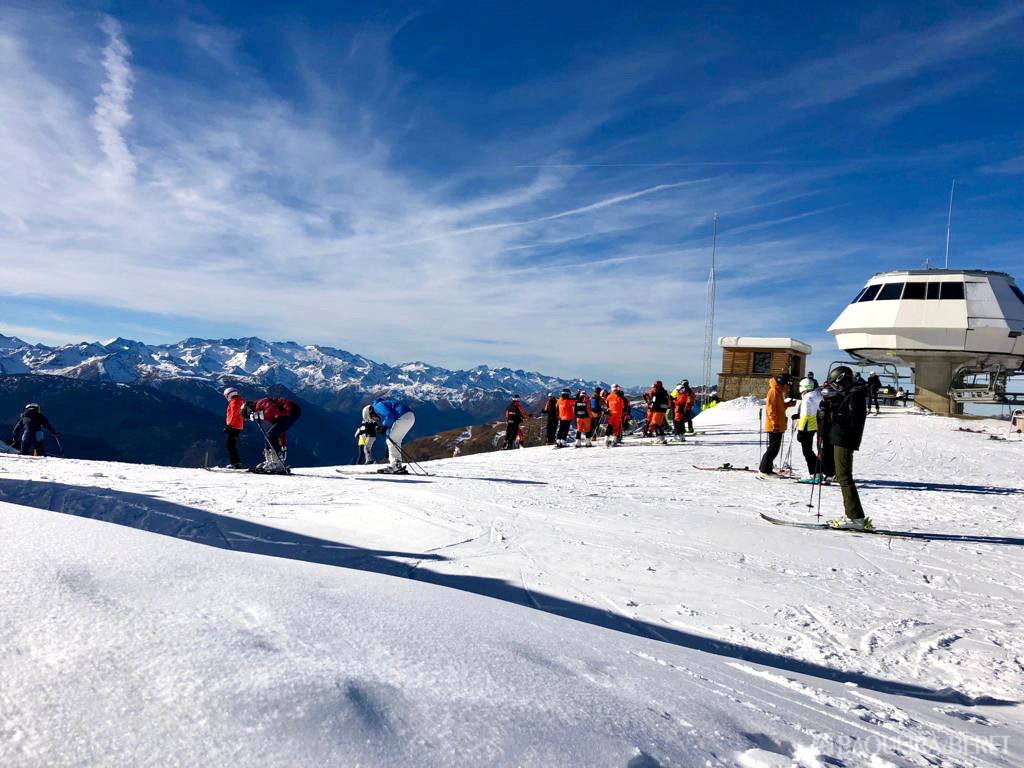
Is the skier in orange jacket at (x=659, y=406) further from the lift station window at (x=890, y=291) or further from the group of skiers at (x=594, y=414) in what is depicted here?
the lift station window at (x=890, y=291)

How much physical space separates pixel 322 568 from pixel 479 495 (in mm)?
6321

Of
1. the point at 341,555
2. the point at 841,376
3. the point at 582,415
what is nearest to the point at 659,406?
the point at 582,415

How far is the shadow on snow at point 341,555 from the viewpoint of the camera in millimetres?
3658

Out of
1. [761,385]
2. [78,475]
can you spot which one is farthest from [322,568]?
[761,385]

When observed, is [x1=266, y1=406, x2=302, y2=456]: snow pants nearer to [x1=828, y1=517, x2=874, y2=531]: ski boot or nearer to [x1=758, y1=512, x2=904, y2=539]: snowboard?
[x1=758, y1=512, x2=904, y2=539]: snowboard

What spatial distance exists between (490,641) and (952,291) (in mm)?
37932

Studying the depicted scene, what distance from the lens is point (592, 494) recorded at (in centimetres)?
1047

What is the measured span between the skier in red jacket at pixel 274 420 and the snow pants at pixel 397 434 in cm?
Answer: 197

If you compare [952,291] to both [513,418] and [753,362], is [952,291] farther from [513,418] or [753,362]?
[513,418]

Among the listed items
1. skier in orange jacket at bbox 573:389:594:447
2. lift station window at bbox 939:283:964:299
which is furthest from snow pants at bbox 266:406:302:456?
lift station window at bbox 939:283:964:299

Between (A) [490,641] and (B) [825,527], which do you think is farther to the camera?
(B) [825,527]

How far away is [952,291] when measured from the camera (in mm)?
31828

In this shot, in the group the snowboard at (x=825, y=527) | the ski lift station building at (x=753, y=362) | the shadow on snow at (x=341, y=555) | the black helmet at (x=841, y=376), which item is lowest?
the shadow on snow at (x=341, y=555)

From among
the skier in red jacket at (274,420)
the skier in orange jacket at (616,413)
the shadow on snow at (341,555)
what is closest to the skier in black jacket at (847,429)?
the shadow on snow at (341,555)
